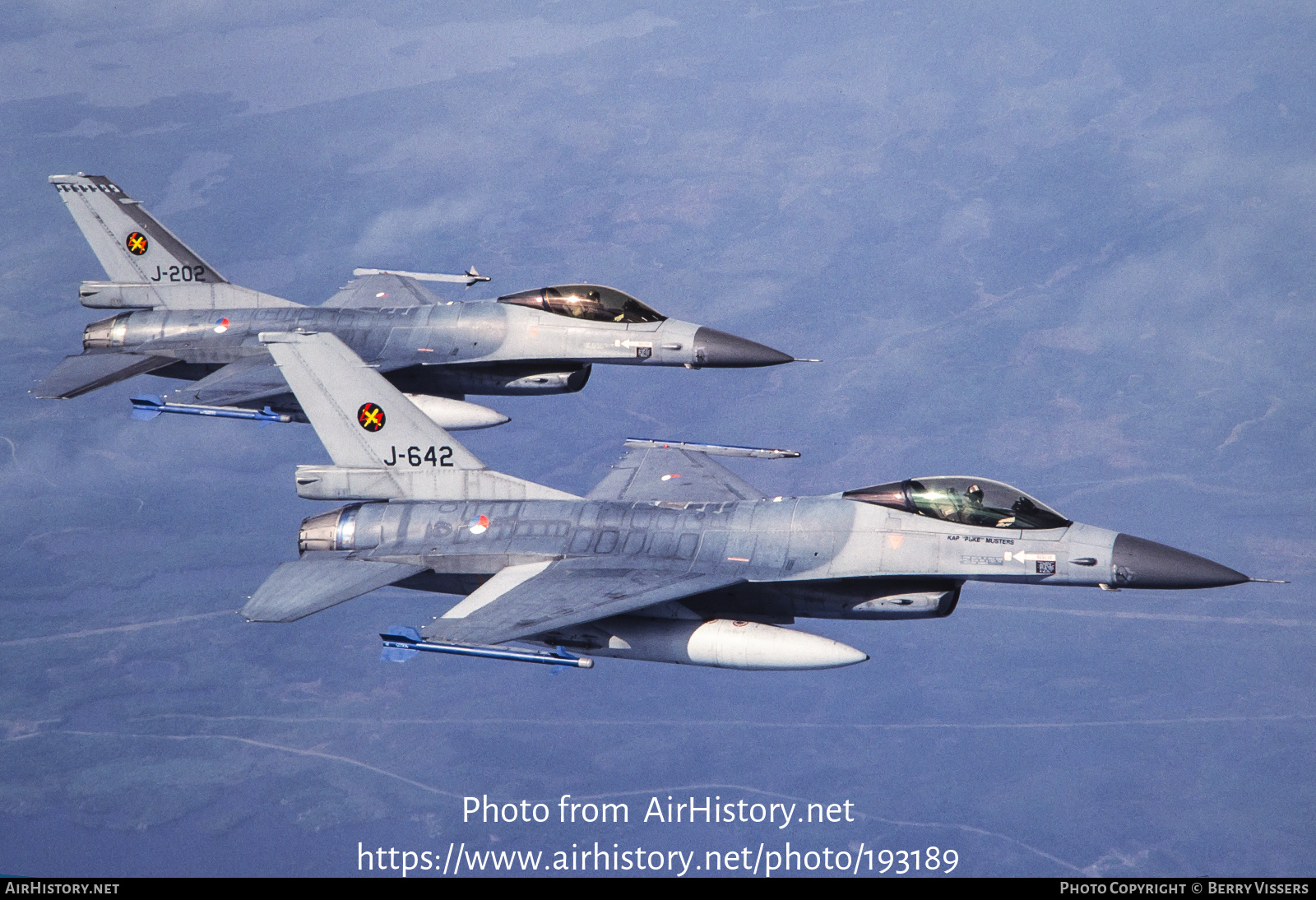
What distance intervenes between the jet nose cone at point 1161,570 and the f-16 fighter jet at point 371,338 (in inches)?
372

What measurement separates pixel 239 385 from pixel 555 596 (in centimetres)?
1006

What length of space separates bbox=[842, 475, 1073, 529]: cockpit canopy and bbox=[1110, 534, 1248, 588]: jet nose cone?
3.14ft

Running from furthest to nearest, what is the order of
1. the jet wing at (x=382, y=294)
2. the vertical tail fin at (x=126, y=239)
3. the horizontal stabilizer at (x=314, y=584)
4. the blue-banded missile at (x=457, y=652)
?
the jet wing at (x=382, y=294) → the vertical tail fin at (x=126, y=239) → the horizontal stabilizer at (x=314, y=584) → the blue-banded missile at (x=457, y=652)

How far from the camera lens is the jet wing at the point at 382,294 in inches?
1243

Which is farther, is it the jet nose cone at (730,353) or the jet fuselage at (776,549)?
the jet nose cone at (730,353)

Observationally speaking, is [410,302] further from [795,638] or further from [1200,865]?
[1200,865]

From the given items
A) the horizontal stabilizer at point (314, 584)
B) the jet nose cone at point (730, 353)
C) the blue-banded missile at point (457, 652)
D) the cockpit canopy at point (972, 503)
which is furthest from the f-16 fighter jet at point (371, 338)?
the blue-banded missile at point (457, 652)

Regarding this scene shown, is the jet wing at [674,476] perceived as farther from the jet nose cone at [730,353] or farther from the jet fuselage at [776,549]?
the jet nose cone at [730,353]

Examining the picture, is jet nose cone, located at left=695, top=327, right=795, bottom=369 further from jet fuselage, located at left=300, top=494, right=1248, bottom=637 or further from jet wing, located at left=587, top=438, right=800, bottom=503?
jet fuselage, located at left=300, top=494, right=1248, bottom=637

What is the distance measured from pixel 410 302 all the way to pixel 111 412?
3307 centimetres

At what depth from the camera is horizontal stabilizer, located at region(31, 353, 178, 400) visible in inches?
1128

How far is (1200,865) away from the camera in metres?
50.1

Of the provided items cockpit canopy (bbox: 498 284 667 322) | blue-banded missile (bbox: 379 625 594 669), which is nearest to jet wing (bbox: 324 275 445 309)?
cockpit canopy (bbox: 498 284 667 322)

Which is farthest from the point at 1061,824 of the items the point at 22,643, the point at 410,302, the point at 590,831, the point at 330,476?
the point at 22,643
